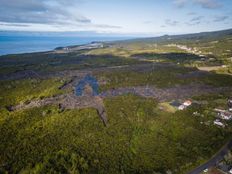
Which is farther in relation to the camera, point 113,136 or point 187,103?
point 187,103

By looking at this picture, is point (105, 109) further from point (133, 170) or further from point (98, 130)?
point (133, 170)

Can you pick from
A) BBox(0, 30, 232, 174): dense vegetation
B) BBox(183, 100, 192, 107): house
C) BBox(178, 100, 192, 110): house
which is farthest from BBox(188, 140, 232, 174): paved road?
BBox(183, 100, 192, 107): house

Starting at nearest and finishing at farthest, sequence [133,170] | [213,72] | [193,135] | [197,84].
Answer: [133,170] < [193,135] < [197,84] < [213,72]

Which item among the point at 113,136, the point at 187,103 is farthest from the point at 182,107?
the point at 113,136

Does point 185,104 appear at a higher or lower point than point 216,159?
higher

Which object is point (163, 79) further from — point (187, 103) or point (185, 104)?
point (185, 104)

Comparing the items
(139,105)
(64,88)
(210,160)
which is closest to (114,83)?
(64,88)

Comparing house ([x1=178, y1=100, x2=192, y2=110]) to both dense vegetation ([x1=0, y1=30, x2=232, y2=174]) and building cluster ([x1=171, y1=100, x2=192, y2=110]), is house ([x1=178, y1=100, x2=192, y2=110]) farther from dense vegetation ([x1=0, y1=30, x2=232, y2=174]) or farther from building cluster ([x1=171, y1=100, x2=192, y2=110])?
dense vegetation ([x1=0, y1=30, x2=232, y2=174])

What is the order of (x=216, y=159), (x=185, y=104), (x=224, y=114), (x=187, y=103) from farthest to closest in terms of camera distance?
(x=187, y=103), (x=185, y=104), (x=224, y=114), (x=216, y=159)
